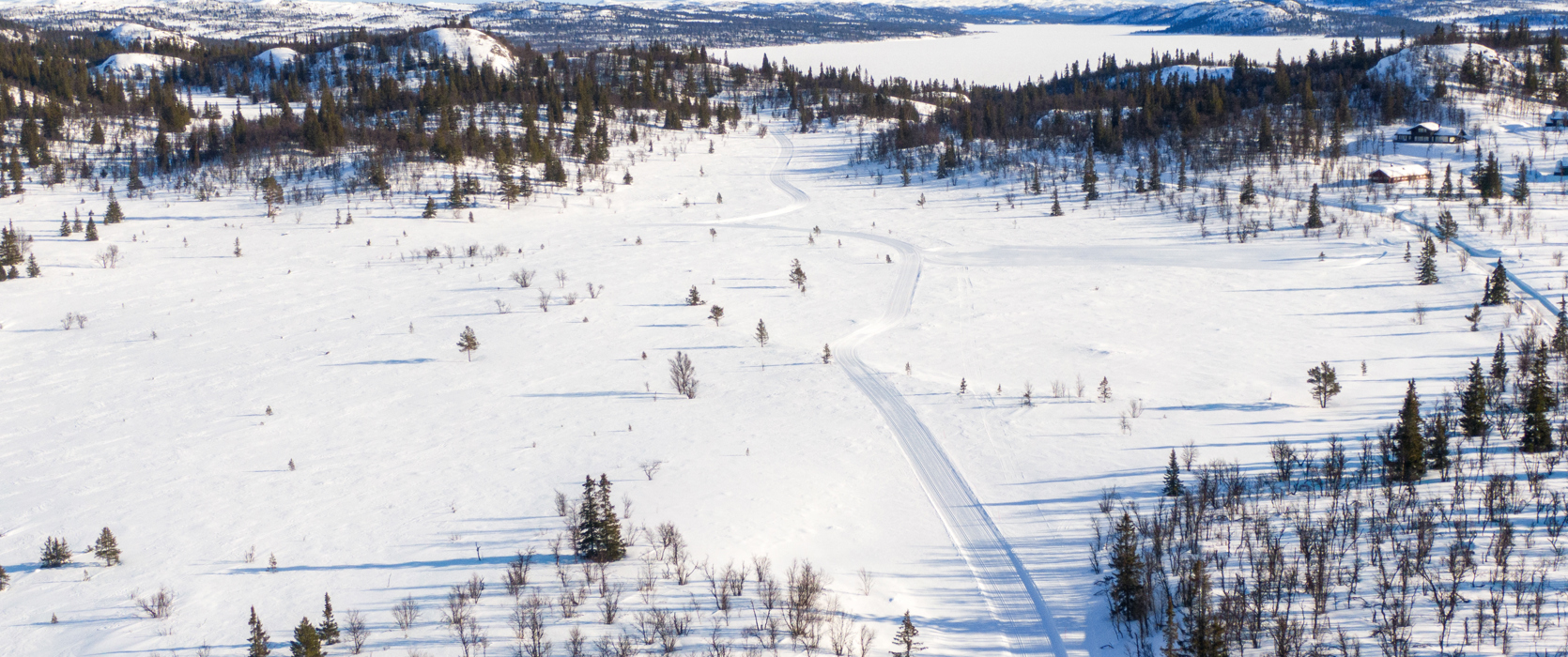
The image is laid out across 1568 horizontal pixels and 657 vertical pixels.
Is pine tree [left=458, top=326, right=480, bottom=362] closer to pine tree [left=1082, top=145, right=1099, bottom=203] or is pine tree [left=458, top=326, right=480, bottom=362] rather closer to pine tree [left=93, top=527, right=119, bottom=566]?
pine tree [left=93, top=527, right=119, bottom=566]

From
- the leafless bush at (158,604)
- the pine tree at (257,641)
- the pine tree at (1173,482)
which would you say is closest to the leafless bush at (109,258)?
the leafless bush at (158,604)

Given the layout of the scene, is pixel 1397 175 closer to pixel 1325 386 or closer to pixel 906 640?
pixel 1325 386

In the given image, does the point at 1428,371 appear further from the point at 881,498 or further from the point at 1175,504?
the point at 881,498

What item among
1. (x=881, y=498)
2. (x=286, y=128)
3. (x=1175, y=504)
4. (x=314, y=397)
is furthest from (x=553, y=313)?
(x=286, y=128)

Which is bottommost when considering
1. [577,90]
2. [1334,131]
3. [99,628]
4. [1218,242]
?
[99,628]

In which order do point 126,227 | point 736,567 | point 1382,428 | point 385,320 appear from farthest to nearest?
point 126,227, point 385,320, point 1382,428, point 736,567

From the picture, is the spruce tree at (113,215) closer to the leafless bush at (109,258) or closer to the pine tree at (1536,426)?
the leafless bush at (109,258)

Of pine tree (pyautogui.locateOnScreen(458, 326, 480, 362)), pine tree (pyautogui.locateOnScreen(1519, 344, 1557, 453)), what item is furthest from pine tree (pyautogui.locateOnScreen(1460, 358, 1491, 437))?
pine tree (pyautogui.locateOnScreen(458, 326, 480, 362))
